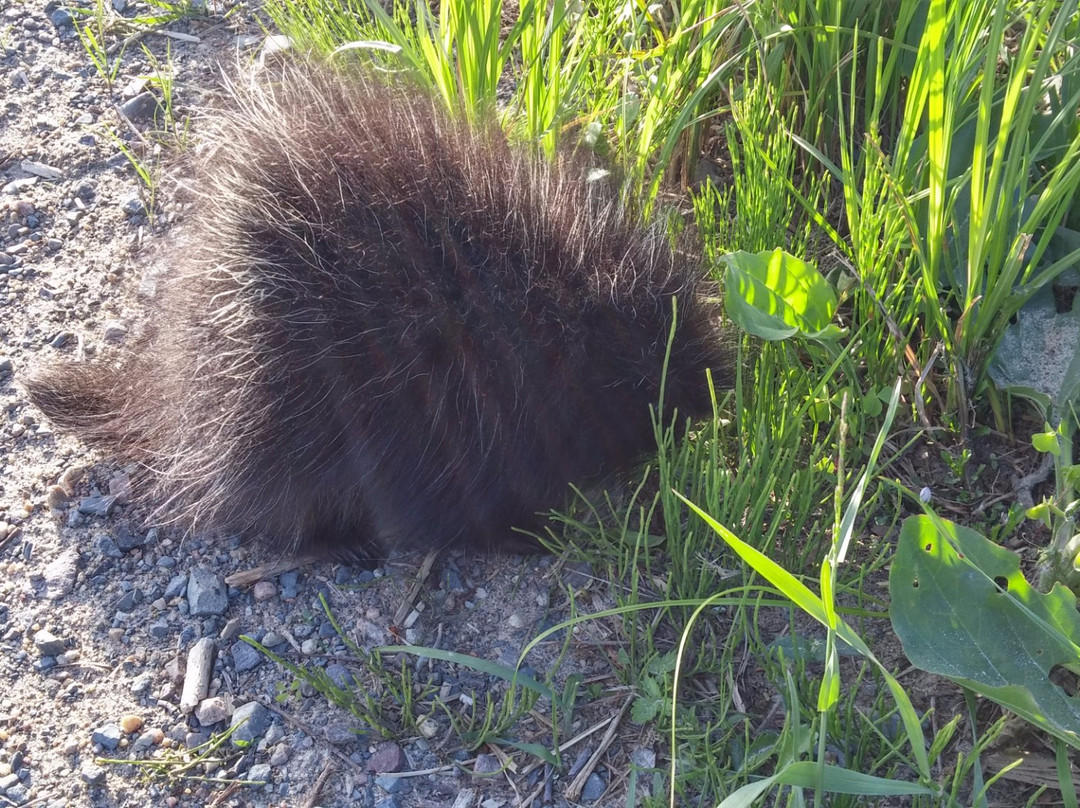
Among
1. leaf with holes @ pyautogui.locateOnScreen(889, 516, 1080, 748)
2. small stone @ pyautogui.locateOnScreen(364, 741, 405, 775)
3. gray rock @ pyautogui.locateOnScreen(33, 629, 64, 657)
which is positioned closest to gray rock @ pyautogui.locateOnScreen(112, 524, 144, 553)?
gray rock @ pyautogui.locateOnScreen(33, 629, 64, 657)

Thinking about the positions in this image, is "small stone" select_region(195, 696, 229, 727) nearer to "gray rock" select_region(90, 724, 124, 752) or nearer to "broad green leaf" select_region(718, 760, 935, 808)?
"gray rock" select_region(90, 724, 124, 752)

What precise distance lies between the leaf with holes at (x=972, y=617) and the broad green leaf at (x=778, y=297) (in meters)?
0.41

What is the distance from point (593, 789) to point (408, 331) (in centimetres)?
86

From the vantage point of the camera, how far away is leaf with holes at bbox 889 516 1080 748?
140 centimetres

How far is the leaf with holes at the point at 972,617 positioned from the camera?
1.40 meters

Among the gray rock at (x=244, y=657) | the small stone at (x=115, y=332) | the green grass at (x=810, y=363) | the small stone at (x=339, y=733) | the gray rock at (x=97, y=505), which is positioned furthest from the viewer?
the small stone at (x=115, y=332)

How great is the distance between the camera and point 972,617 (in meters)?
1.42

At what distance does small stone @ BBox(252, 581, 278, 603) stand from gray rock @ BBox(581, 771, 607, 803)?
29.9 inches

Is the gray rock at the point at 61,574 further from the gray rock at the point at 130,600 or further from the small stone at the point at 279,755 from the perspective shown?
the small stone at the point at 279,755

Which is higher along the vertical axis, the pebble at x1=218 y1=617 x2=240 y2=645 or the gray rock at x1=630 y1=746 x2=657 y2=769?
the pebble at x1=218 y1=617 x2=240 y2=645

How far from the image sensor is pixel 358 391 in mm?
1771

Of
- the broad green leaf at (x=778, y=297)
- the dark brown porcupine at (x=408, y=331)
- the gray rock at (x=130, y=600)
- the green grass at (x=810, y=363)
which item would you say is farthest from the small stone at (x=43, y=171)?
the broad green leaf at (x=778, y=297)

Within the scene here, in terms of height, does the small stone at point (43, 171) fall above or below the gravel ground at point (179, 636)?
above

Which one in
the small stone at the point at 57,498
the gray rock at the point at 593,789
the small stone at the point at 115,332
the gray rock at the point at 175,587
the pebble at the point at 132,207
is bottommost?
the gray rock at the point at 593,789
